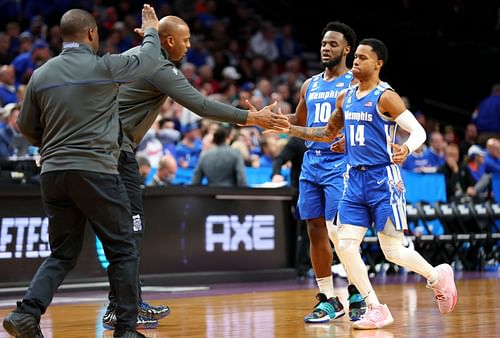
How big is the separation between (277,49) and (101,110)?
1633cm

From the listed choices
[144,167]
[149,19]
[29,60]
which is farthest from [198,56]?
[149,19]

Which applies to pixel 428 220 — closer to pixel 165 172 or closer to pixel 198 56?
pixel 165 172

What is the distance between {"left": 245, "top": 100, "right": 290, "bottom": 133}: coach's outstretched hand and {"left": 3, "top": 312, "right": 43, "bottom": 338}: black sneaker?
2020 millimetres

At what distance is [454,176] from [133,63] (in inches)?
434

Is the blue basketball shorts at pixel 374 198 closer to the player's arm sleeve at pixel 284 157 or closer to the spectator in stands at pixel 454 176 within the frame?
the player's arm sleeve at pixel 284 157

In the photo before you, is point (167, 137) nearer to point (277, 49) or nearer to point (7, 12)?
point (7, 12)

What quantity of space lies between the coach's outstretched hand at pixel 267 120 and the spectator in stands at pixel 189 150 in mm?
7582

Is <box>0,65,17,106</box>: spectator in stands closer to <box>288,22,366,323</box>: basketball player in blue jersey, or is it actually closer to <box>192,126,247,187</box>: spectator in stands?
<box>192,126,247,187</box>: spectator in stands

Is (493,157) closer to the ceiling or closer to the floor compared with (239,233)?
closer to the ceiling

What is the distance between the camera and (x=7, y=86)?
14828mm

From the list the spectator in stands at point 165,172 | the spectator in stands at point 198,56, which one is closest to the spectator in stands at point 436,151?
the spectator in stands at point 198,56

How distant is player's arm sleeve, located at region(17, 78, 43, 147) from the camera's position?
21.2 ft

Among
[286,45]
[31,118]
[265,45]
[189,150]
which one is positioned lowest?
[31,118]

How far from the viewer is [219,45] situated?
20875mm
